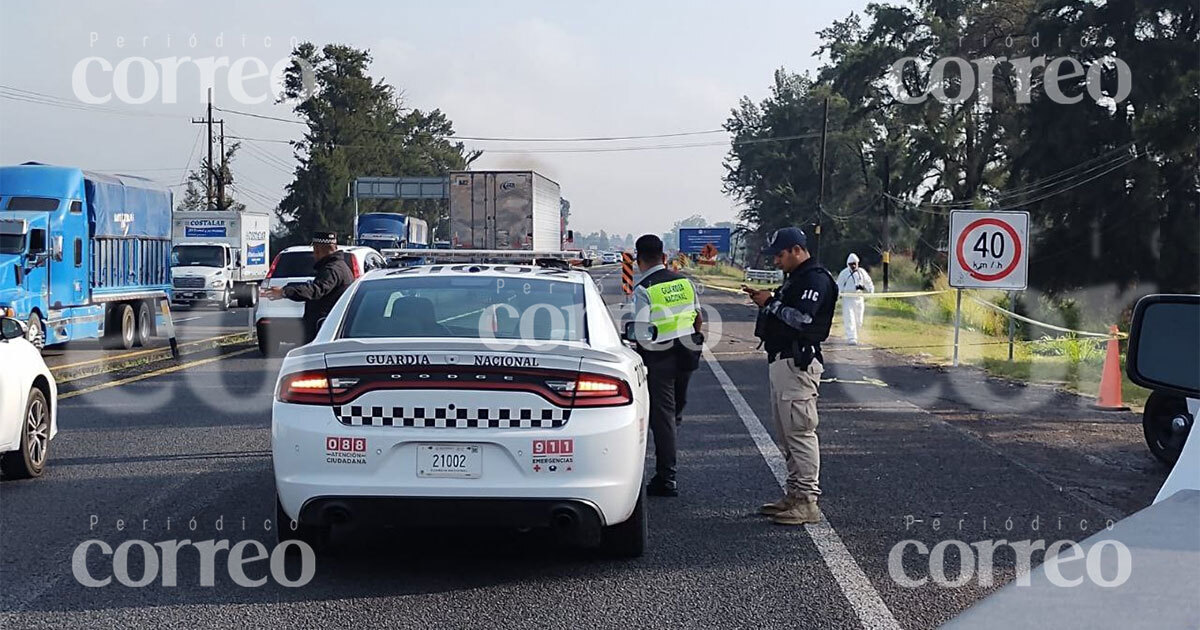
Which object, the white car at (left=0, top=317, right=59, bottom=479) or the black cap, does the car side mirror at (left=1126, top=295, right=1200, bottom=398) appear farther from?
the white car at (left=0, top=317, right=59, bottom=479)

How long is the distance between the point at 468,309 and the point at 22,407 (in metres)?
3.70

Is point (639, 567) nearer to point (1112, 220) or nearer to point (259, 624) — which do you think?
point (259, 624)

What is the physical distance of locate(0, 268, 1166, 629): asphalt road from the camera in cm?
582

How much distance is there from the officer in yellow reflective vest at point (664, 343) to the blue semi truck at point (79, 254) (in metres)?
11.5

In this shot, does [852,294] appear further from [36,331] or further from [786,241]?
[786,241]

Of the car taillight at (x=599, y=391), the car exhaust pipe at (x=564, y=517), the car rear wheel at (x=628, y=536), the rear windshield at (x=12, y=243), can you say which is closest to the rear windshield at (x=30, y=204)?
the rear windshield at (x=12, y=243)

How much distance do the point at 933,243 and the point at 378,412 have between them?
56790mm

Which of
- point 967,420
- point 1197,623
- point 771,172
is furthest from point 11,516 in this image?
point 771,172

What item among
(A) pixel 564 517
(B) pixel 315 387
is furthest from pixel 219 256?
(A) pixel 564 517

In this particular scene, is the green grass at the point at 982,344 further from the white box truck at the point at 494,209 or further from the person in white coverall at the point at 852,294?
the white box truck at the point at 494,209

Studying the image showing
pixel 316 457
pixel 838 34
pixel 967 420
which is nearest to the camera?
pixel 316 457

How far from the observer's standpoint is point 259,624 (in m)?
5.58

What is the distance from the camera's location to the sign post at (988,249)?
773 inches

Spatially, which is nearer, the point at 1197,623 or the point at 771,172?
the point at 1197,623
